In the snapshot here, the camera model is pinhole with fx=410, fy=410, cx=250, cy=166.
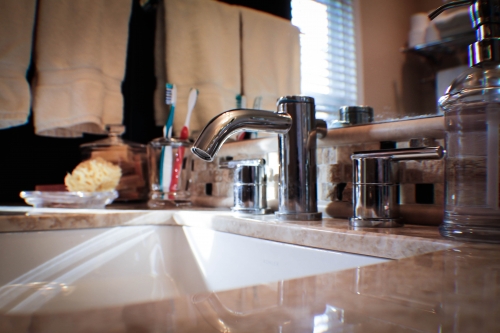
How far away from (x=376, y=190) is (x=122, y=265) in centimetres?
49

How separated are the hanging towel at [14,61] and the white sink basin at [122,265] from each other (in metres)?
0.46

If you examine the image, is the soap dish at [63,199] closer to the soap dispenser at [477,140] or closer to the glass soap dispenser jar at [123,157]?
the glass soap dispenser jar at [123,157]

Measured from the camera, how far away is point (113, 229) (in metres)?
0.78

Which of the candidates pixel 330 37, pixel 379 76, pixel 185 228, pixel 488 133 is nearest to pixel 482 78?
pixel 488 133

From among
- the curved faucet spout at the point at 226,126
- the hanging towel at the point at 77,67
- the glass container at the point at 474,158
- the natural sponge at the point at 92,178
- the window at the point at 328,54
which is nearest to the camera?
the glass container at the point at 474,158

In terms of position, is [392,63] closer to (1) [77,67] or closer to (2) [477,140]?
(2) [477,140]

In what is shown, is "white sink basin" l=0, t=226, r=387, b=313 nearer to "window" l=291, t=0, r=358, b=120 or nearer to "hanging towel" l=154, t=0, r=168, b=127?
"window" l=291, t=0, r=358, b=120

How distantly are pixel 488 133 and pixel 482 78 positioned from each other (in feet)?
0.21

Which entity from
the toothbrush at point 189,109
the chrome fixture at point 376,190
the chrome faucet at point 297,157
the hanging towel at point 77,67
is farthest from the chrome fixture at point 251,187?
the hanging towel at point 77,67

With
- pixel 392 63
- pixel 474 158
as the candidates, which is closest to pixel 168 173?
pixel 392 63

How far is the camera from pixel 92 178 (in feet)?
3.27

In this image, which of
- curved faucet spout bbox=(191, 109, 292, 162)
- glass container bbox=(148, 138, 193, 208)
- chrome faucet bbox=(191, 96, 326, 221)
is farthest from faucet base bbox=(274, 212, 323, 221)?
glass container bbox=(148, 138, 193, 208)

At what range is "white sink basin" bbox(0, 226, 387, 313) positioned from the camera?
0.66 meters

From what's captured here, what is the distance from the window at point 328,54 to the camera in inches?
32.3
